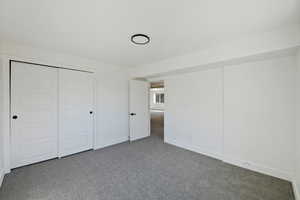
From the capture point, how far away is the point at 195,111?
3.36 meters

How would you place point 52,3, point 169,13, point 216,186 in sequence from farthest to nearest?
→ point 216,186
point 169,13
point 52,3

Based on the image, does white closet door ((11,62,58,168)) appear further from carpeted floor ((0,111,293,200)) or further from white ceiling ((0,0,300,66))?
white ceiling ((0,0,300,66))

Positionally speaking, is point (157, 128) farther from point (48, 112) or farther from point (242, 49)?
point (242, 49)

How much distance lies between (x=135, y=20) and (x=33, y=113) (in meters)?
2.62

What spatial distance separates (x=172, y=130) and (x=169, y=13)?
3.00m

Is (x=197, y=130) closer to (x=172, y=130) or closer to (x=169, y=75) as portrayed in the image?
(x=172, y=130)

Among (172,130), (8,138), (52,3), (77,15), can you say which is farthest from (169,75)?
(8,138)

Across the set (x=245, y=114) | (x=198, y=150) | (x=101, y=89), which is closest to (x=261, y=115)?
(x=245, y=114)

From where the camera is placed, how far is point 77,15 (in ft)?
5.33

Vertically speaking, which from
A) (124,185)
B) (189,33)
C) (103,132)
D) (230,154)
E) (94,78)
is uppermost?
(189,33)

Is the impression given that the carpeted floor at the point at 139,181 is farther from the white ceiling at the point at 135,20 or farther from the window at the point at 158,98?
the window at the point at 158,98

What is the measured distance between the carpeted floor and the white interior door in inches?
51.9

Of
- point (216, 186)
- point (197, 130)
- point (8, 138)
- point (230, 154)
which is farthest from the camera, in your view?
point (197, 130)

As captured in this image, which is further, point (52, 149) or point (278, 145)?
point (52, 149)
